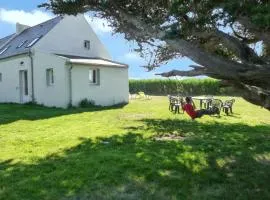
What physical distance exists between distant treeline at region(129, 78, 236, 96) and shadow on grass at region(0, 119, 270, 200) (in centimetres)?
3357

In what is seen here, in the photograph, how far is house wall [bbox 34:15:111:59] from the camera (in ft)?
95.3

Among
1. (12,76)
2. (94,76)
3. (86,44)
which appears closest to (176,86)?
(86,44)

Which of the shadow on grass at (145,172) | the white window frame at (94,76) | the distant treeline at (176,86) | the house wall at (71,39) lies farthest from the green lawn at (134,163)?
the distant treeline at (176,86)

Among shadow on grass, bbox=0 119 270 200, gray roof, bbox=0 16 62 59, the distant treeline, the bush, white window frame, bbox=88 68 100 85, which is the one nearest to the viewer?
shadow on grass, bbox=0 119 270 200

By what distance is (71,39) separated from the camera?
3023cm

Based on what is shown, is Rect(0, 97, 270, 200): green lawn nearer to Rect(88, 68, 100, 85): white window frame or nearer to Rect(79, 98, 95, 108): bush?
Rect(79, 98, 95, 108): bush

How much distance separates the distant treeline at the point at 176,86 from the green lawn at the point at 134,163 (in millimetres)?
A: 30697

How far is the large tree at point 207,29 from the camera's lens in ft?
23.0

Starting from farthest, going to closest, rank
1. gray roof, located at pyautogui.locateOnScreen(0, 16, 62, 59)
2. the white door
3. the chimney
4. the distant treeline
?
the distant treeline, the chimney, gray roof, located at pyautogui.locateOnScreen(0, 16, 62, 59), the white door

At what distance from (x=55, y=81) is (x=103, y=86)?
314 centimetres

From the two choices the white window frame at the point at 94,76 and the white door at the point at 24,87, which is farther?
the white door at the point at 24,87

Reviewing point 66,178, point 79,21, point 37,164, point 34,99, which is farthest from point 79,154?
point 79,21

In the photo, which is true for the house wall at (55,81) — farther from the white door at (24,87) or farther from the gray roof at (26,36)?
the gray roof at (26,36)

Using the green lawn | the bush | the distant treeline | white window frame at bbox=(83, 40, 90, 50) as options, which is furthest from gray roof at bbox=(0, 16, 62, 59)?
the distant treeline
